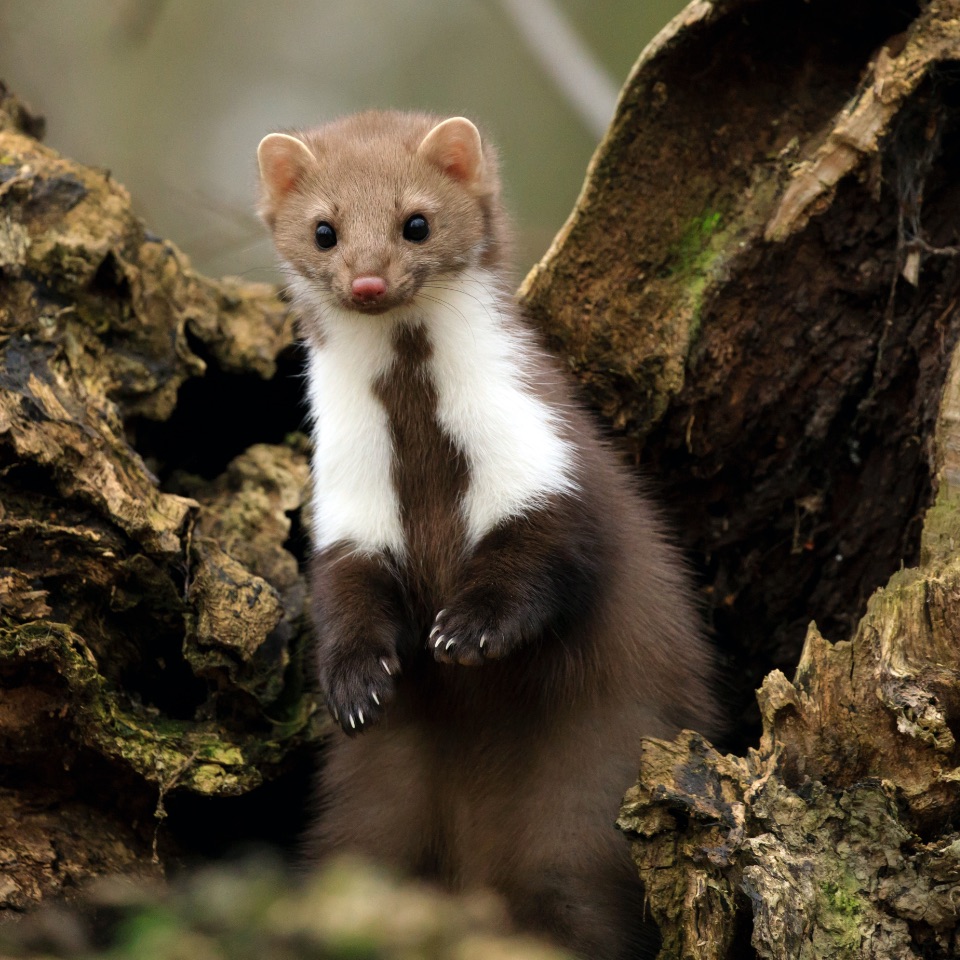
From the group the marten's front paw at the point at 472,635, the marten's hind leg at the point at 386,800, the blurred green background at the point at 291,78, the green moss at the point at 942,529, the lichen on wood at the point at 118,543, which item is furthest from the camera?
the blurred green background at the point at 291,78

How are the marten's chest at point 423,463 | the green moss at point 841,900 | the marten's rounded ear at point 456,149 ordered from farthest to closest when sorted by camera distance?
the marten's rounded ear at point 456,149 → the marten's chest at point 423,463 → the green moss at point 841,900

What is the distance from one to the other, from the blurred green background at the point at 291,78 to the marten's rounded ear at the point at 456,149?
3.07 meters

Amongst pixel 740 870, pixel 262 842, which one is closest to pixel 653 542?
pixel 740 870

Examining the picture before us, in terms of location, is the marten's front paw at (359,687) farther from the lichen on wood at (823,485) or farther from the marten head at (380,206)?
the marten head at (380,206)

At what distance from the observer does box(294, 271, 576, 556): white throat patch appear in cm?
348

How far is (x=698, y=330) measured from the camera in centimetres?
416

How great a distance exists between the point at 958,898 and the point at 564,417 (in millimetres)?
1651

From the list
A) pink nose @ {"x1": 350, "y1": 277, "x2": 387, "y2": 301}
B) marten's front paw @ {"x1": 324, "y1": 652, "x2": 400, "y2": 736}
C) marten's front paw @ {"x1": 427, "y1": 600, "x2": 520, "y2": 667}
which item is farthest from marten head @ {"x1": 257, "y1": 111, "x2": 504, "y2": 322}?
marten's front paw @ {"x1": 324, "y1": 652, "x2": 400, "y2": 736}

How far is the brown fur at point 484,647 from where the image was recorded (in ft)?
11.2

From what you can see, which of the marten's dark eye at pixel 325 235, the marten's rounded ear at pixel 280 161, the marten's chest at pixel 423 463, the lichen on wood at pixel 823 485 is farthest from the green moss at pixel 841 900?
the marten's rounded ear at pixel 280 161

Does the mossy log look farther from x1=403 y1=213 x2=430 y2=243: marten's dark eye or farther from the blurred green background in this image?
the blurred green background

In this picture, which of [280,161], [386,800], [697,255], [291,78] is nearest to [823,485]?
[697,255]

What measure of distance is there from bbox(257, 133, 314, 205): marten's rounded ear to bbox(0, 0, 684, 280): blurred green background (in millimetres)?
3001

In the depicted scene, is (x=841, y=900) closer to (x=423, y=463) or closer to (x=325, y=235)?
(x=423, y=463)
